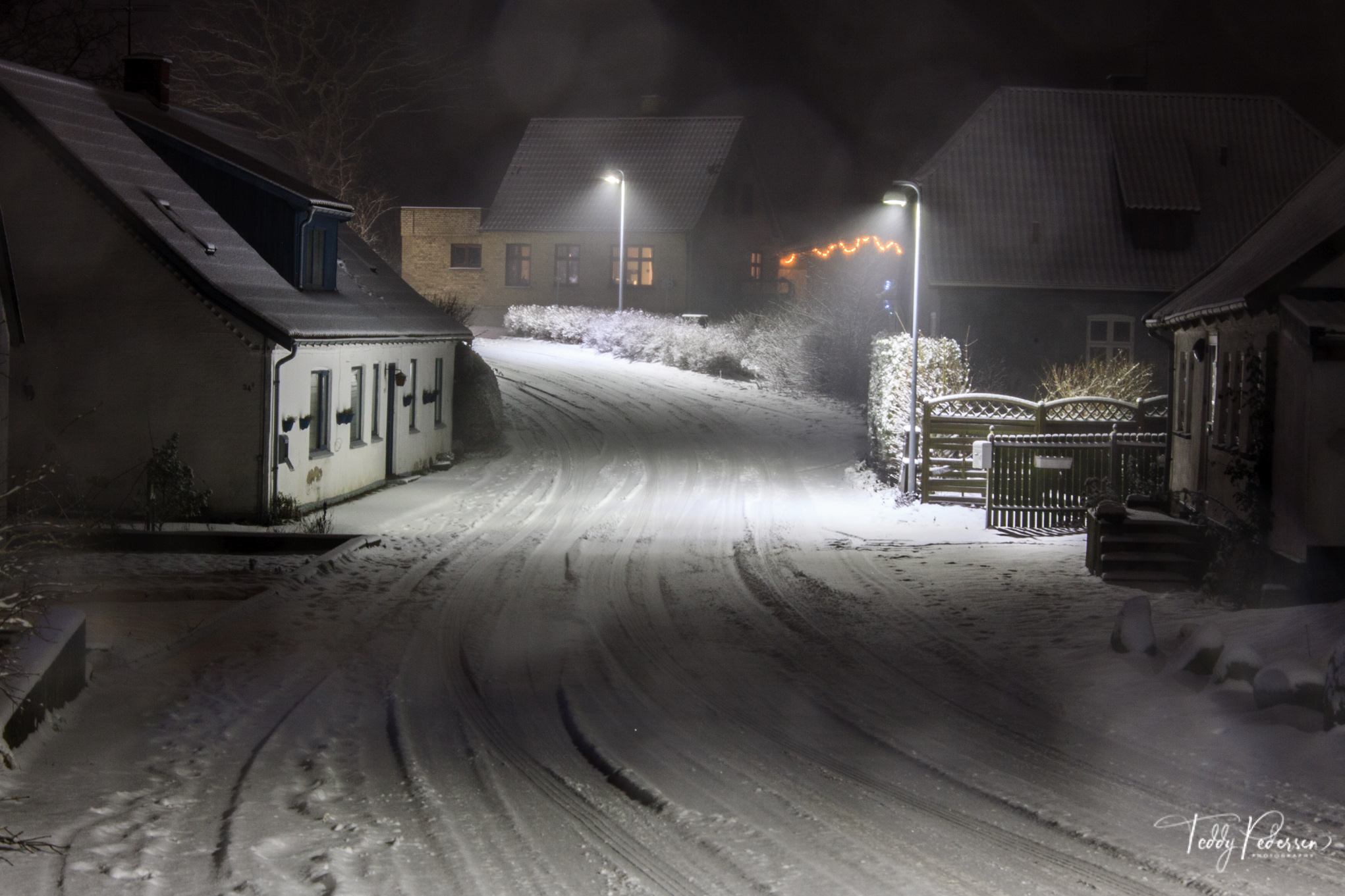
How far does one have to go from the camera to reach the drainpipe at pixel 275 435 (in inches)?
737

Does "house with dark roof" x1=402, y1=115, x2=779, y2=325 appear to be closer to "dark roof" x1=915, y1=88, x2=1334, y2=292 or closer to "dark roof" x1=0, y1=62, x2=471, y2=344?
"dark roof" x1=915, y1=88, x2=1334, y2=292

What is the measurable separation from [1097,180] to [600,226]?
23.6m

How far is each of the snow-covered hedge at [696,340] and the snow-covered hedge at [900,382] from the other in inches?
474

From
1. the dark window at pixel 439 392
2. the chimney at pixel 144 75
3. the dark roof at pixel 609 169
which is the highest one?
the dark roof at pixel 609 169

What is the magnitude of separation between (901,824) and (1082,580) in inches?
342

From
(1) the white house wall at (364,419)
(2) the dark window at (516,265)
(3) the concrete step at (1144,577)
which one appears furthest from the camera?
(2) the dark window at (516,265)

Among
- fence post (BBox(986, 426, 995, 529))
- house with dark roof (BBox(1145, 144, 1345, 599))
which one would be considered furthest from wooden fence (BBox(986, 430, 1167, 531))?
house with dark roof (BBox(1145, 144, 1345, 599))

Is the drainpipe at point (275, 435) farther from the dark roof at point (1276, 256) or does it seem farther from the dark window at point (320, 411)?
the dark roof at point (1276, 256)

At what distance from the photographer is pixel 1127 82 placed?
39812mm

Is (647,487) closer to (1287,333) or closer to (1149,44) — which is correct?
(1287,333)

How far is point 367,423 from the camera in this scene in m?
22.9

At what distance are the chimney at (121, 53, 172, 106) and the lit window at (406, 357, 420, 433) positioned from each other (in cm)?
713
